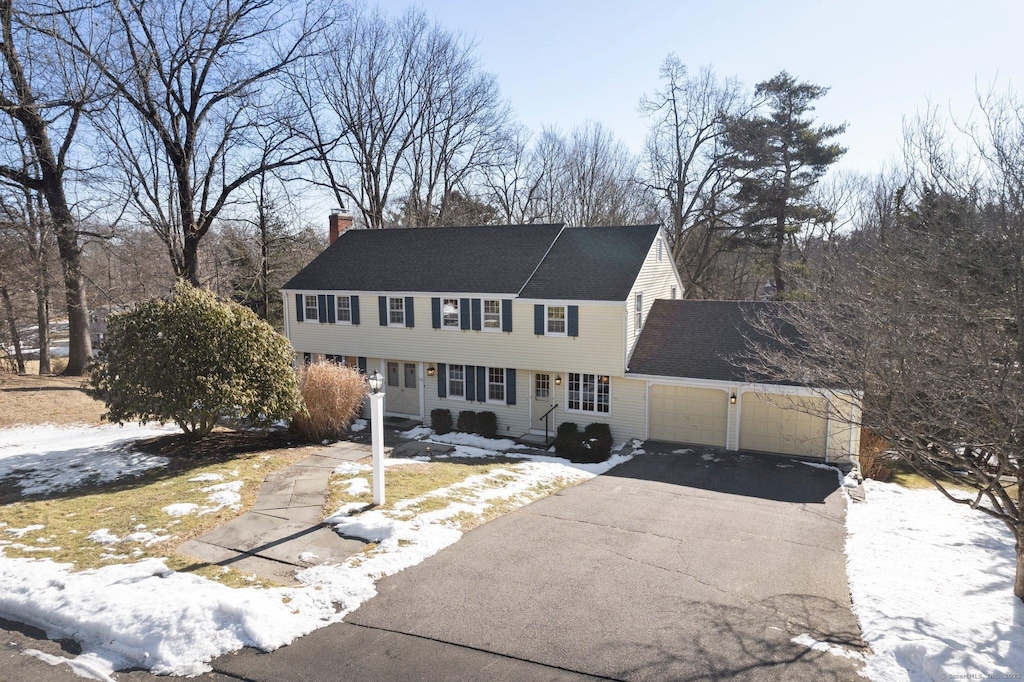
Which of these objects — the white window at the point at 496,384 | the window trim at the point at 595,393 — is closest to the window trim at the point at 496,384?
the white window at the point at 496,384

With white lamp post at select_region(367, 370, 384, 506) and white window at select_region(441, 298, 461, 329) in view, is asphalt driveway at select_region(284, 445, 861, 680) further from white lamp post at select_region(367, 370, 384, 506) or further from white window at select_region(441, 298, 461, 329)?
white window at select_region(441, 298, 461, 329)

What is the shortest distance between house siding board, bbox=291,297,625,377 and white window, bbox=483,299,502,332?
0.89 ft

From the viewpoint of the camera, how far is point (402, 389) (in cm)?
2302

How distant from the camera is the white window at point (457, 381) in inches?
849

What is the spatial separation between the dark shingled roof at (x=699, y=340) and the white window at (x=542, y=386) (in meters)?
2.90

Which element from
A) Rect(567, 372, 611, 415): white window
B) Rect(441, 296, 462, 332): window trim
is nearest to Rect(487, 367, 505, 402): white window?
Rect(441, 296, 462, 332): window trim

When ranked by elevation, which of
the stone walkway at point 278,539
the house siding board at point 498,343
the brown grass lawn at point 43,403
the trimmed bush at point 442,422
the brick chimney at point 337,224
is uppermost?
the brick chimney at point 337,224

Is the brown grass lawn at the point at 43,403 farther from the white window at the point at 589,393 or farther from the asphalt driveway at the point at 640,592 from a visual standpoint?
the asphalt driveway at the point at 640,592

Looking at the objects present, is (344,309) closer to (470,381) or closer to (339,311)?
(339,311)

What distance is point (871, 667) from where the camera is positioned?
21.1ft

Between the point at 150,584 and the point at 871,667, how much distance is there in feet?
27.2

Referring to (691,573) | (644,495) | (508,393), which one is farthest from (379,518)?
(508,393)

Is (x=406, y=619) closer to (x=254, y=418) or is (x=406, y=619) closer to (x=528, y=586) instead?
(x=528, y=586)

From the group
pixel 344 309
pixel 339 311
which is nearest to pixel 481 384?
pixel 344 309
